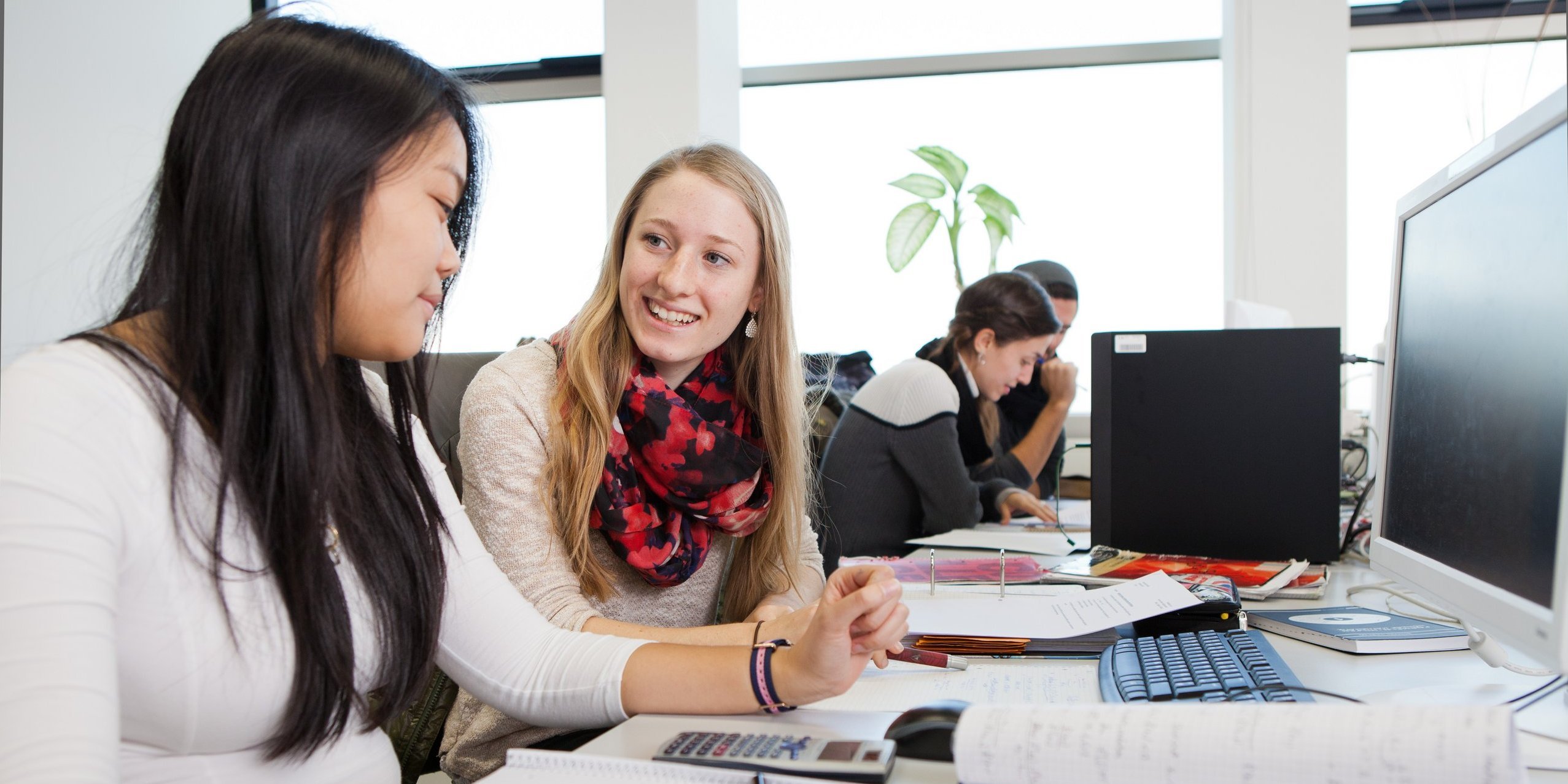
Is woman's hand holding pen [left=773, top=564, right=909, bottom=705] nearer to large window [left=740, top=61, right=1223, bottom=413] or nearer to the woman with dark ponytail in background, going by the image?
the woman with dark ponytail in background

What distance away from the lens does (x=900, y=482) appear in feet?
8.27

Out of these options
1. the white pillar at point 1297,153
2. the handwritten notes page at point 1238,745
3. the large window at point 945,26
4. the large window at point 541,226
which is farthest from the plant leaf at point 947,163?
the handwritten notes page at point 1238,745

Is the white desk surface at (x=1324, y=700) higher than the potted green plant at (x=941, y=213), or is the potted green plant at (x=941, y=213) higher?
the potted green plant at (x=941, y=213)

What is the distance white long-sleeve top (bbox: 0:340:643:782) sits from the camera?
588mm

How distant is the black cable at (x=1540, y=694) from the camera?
0.85 metres

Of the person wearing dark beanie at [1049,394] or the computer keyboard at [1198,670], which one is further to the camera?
the person wearing dark beanie at [1049,394]

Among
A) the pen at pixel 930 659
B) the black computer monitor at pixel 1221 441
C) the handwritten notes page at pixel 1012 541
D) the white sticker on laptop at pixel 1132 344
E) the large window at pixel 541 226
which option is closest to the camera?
the pen at pixel 930 659

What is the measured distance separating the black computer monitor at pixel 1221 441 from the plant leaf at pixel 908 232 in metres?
2.39

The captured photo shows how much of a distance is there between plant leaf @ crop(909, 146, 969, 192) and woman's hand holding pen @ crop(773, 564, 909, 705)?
3260mm

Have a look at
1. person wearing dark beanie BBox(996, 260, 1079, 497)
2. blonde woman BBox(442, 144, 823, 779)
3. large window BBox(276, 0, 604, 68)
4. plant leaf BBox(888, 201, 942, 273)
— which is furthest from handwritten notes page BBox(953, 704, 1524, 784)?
large window BBox(276, 0, 604, 68)

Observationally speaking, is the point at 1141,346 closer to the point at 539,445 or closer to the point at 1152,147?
the point at 539,445

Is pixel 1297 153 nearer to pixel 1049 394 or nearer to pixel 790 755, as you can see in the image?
pixel 1049 394

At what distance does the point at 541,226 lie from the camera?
4477 mm

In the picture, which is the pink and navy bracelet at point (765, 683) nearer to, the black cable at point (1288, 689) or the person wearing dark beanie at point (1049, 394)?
the black cable at point (1288, 689)
